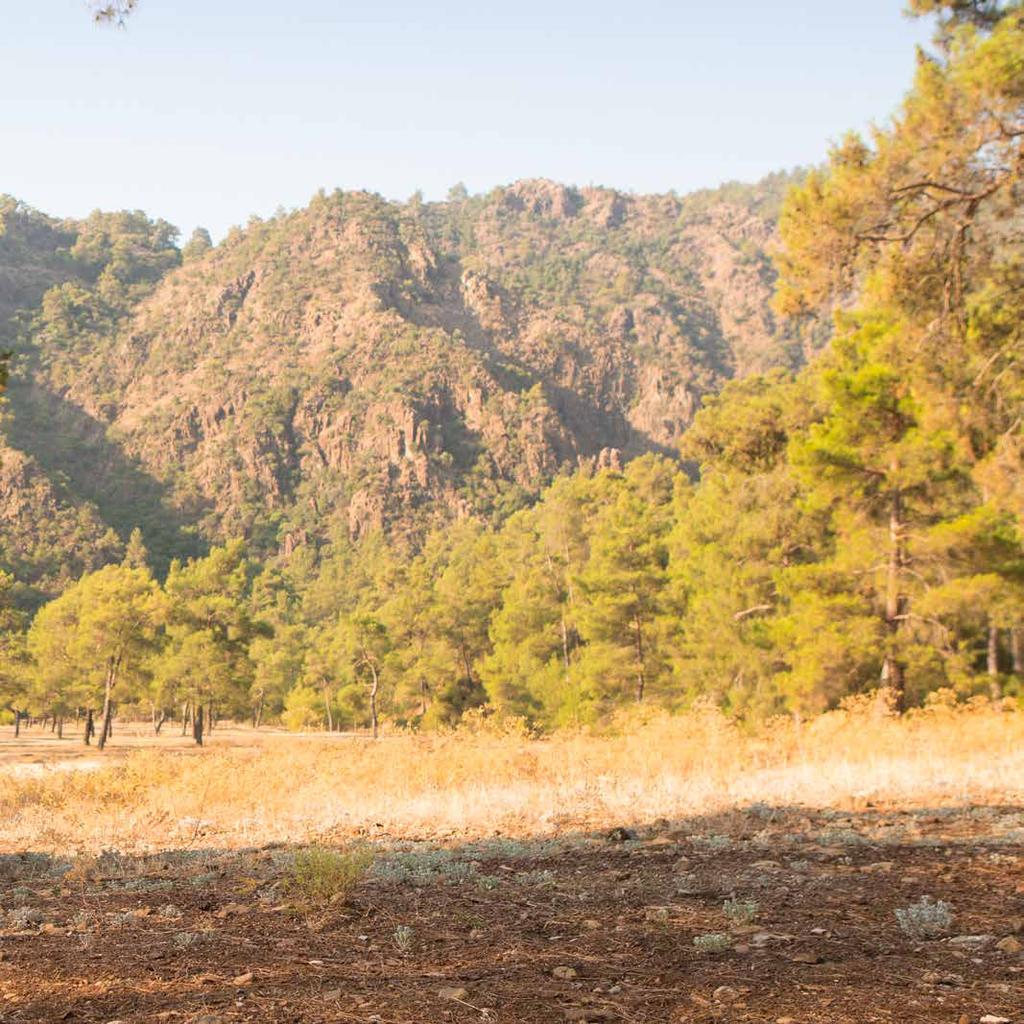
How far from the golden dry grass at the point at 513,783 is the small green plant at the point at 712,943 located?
13.5 ft

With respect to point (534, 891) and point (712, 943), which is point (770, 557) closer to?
point (534, 891)

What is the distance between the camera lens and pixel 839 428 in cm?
1770

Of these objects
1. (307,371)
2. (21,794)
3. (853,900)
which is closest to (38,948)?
(853,900)

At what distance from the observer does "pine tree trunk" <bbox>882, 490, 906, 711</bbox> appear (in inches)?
708

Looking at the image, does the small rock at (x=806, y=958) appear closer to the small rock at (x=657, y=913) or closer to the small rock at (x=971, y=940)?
the small rock at (x=971, y=940)

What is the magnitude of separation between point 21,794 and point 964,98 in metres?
14.4

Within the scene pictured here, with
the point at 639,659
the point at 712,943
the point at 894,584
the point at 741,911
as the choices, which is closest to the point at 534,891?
the point at 741,911

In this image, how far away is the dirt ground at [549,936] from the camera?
351cm

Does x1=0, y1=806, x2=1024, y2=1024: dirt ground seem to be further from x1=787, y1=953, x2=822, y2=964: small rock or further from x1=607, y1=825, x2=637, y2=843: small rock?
x1=607, y1=825, x2=637, y2=843: small rock

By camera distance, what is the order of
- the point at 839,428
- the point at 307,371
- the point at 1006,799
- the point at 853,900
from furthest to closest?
the point at 307,371
the point at 839,428
the point at 1006,799
the point at 853,900

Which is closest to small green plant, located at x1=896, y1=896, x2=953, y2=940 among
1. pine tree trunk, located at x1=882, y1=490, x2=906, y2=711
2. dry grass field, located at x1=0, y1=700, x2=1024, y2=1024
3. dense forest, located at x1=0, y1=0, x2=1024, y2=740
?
dry grass field, located at x1=0, y1=700, x2=1024, y2=1024

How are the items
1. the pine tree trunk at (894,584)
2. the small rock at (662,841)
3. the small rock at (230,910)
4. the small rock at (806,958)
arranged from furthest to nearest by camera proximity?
the pine tree trunk at (894,584) → the small rock at (662,841) → the small rock at (230,910) → the small rock at (806,958)

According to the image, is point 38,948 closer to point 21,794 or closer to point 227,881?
point 227,881

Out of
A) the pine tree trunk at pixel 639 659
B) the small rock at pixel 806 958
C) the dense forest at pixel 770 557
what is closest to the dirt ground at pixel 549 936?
the small rock at pixel 806 958
